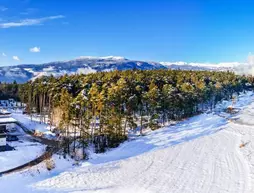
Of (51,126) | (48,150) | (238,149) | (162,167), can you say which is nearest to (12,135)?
(51,126)

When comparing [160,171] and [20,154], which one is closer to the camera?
[160,171]

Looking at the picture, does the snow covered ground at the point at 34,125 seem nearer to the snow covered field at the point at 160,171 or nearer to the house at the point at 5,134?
the house at the point at 5,134

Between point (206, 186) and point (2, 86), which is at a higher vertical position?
point (2, 86)

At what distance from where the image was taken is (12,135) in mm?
55000

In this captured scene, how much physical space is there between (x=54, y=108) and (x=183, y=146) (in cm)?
2910

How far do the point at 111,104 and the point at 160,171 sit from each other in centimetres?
1879

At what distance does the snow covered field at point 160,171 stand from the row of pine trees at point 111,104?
12.8ft

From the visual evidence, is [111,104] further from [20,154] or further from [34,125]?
[34,125]

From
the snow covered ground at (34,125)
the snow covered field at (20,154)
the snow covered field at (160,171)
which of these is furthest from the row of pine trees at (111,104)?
the snow covered field at (20,154)

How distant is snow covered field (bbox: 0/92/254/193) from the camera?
23.0 m

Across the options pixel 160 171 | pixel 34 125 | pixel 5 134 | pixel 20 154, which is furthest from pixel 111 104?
pixel 34 125

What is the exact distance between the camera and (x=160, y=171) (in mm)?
27531

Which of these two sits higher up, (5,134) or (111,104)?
(111,104)

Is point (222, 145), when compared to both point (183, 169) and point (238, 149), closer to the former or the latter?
point (238, 149)
